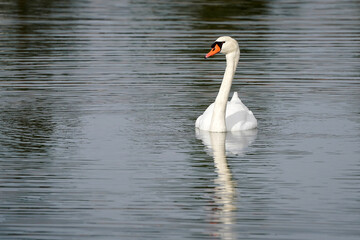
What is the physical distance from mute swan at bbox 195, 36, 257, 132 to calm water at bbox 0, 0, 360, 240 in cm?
25

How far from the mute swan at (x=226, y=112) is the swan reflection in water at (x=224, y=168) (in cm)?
11

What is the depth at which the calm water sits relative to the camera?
39.3 ft

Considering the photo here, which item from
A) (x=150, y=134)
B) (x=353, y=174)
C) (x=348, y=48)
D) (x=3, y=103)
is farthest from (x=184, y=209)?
(x=348, y=48)

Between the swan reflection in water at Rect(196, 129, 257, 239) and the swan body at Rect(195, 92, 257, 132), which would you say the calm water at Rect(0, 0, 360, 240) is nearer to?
the swan reflection in water at Rect(196, 129, 257, 239)

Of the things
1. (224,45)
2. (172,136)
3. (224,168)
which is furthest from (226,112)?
(224,168)

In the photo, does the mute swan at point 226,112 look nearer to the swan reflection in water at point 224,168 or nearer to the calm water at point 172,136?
the swan reflection in water at point 224,168

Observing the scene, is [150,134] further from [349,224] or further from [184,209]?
[349,224]

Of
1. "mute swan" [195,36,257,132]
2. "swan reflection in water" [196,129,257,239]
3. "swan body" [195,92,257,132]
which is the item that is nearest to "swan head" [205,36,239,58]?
"mute swan" [195,36,257,132]

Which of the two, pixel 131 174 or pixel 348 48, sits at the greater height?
pixel 131 174

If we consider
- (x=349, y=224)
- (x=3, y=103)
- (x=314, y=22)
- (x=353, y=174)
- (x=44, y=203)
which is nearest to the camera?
(x=349, y=224)

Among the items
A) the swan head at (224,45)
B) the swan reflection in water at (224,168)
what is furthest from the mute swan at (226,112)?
the swan reflection in water at (224,168)

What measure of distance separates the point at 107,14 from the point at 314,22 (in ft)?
21.3

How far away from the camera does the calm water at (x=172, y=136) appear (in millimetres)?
11992

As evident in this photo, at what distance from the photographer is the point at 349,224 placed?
11680 millimetres
